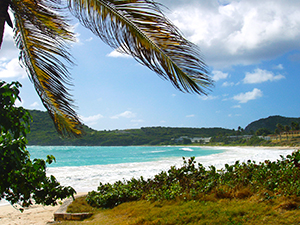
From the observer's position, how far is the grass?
386cm

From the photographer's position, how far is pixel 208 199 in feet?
16.8

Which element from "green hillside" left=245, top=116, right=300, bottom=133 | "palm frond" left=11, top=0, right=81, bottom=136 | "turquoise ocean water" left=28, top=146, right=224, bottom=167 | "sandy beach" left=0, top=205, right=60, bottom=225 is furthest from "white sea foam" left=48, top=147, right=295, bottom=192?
"green hillside" left=245, top=116, right=300, bottom=133

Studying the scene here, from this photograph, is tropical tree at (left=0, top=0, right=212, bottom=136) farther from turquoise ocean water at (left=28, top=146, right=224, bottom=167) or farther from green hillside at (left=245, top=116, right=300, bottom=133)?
green hillside at (left=245, top=116, right=300, bottom=133)

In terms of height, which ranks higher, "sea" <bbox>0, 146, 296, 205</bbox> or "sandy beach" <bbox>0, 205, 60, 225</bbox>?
"sandy beach" <bbox>0, 205, 60, 225</bbox>

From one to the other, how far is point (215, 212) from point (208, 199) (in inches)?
33.6

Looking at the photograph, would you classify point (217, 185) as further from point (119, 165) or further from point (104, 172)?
point (119, 165)

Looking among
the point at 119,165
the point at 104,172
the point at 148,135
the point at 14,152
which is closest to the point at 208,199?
the point at 14,152

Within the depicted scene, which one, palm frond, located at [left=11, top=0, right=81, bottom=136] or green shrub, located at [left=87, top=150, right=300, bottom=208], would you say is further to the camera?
green shrub, located at [left=87, top=150, right=300, bottom=208]

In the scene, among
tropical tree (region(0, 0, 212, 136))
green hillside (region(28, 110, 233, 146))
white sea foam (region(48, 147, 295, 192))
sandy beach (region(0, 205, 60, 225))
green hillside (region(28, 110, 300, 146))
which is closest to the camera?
tropical tree (region(0, 0, 212, 136))

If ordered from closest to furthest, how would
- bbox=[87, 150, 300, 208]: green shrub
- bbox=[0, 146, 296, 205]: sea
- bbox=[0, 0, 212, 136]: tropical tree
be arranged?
bbox=[0, 0, 212, 136]: tropical tree → bbox=[87, 150, 300, 208]: green shrub → bbox=[0, 146, 296, 205]: sea

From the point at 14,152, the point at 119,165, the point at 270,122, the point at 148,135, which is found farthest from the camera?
the point at 270,122

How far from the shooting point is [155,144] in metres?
133

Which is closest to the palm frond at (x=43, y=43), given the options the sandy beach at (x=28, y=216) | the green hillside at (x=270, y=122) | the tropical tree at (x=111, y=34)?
the tropical tree at (x=111, y=34)

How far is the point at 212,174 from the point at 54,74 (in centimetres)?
448
